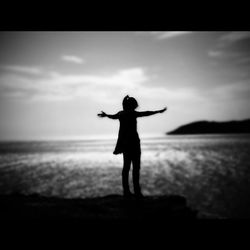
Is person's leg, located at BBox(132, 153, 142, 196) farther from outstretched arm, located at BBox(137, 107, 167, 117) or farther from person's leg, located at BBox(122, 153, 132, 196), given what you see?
outstretched arm, located at BBox(137, 107, 167, 117)

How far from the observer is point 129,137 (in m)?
5.03

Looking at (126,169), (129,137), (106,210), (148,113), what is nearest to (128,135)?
(129,137)

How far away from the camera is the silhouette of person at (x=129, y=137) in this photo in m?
5.02

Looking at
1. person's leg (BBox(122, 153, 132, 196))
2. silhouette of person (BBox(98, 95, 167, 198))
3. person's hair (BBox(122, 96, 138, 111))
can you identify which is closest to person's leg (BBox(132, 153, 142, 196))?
silhouette of person (BBox(98, 95, 167, 198))

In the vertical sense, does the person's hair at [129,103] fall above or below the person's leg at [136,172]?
above

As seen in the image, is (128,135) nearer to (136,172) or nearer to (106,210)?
(136,172)

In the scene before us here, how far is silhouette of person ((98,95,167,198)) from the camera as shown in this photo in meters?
5.02

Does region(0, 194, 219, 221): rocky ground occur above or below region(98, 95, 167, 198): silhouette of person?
below

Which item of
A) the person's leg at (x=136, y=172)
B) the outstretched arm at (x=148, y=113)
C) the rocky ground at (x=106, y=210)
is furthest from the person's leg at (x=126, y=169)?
the outstretched arm at (x=148, y=113)

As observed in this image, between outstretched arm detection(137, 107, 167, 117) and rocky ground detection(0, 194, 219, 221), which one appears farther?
outstretched arm detection(137, 107, 167, 117)

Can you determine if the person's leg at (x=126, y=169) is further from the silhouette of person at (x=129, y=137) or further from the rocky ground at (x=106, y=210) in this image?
the rocky ground at (x=106, y=210)
